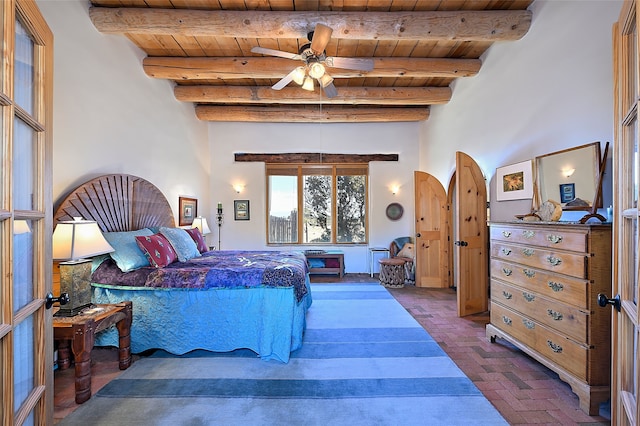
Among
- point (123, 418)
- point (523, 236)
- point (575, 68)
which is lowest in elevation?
point (123, 418)

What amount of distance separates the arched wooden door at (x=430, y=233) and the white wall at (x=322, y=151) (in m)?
0.98

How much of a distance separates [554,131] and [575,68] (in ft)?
1.73

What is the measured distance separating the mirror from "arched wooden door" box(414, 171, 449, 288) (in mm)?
2341

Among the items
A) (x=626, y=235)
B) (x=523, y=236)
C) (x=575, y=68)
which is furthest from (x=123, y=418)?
(x=575, y=68)

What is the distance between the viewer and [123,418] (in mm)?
1877

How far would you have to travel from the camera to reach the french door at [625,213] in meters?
1.14

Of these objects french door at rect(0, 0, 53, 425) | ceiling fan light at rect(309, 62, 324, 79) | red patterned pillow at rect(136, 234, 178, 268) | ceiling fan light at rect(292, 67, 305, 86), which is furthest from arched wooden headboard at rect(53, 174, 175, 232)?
ceiling fan light at rect(309, 62, 324, 79)

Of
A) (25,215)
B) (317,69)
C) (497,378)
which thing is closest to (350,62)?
(317,69)

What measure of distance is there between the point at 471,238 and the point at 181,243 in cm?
359

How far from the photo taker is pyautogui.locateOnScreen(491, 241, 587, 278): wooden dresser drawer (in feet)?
6.44

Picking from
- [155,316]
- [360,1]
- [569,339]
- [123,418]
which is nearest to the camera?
[123,418]

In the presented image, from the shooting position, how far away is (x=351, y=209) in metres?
6.41

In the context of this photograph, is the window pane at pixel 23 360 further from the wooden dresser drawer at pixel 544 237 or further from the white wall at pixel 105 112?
the wooden dresser drawer at pixel 544 237

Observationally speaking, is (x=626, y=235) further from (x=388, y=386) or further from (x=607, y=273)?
(x=388, y=386)
